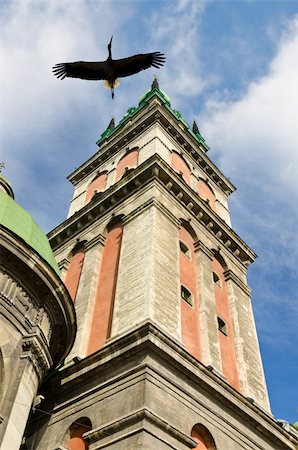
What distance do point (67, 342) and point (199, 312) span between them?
5.80 meters

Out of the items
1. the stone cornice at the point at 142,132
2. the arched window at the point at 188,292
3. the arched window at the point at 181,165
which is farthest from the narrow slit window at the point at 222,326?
the stone cornice at the point at 142,132

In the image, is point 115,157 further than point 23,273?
Yes

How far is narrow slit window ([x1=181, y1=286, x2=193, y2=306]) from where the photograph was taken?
66.3ft

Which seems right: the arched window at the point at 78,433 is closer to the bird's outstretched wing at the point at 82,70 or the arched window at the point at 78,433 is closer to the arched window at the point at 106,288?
the arched window at the point at 106,288

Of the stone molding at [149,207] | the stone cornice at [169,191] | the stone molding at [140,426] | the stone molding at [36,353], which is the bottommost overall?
the stone molding at [140,426]

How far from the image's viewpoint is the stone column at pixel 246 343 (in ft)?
66.4

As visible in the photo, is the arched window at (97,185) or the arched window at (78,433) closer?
the arched window at (78,433)

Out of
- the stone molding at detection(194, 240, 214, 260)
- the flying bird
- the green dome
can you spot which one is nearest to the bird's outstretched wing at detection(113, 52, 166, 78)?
the flying bird

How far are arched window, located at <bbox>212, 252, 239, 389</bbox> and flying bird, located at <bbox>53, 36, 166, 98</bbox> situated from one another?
10087 millimetres

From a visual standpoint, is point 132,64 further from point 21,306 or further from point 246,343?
point 246,343

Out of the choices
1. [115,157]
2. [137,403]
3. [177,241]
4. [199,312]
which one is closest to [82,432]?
[137,403]

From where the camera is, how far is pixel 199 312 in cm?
2052

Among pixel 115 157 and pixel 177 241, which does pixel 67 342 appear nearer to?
pixel 177 241

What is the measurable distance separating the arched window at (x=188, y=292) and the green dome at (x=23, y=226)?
5.09 metres
